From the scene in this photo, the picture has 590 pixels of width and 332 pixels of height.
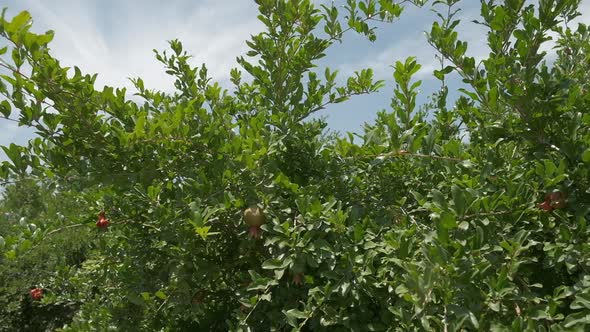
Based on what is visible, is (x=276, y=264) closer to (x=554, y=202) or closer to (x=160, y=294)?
(x=160, y=294)

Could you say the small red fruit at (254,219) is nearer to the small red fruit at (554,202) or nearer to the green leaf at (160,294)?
the green leaf at (160,294)

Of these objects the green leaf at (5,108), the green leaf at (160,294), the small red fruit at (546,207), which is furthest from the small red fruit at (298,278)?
the green leaf at (5,108)

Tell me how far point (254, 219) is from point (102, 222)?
66 cm

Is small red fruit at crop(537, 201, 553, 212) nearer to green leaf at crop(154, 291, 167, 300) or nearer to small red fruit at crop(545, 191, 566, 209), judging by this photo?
small red fruit at crop(545, 191, 566, 209)

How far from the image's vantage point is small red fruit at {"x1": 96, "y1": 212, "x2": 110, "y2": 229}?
2.10 m

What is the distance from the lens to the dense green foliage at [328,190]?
1486mm

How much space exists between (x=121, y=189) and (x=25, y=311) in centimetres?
728

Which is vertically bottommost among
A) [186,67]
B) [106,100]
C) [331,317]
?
[331,317]

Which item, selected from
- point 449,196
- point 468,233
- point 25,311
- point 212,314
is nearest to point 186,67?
point 212,314

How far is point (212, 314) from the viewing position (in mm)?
2383

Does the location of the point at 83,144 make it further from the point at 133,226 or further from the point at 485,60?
the point at 485,60

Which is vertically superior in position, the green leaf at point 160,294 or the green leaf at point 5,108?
the green leaf at point 5,108

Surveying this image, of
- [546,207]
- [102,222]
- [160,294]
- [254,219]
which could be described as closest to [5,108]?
[102,222]

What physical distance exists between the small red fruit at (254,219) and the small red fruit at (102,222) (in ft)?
2.00
